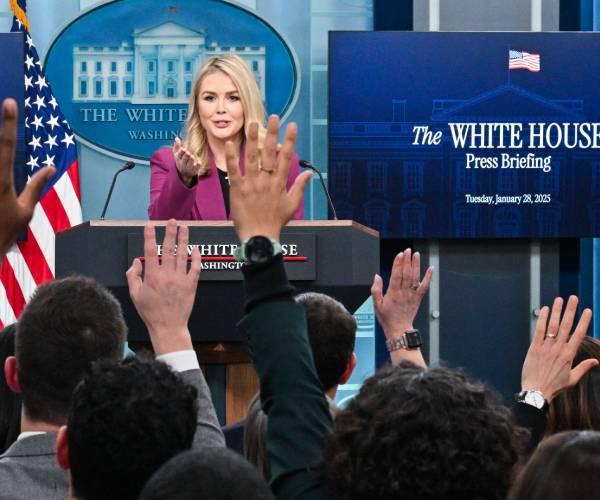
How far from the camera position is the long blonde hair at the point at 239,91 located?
4.10 meters

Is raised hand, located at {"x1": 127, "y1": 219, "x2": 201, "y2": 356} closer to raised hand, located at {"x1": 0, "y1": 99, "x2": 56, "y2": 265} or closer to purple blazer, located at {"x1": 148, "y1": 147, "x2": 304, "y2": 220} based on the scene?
raised hand, located at {"x1": 0, "y1": 99, "x2": 56, "y2": 265}

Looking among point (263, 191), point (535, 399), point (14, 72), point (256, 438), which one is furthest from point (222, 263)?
point (14, 72)

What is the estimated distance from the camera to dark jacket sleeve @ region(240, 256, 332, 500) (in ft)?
4.81

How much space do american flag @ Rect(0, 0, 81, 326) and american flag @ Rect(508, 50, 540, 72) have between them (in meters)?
2.43

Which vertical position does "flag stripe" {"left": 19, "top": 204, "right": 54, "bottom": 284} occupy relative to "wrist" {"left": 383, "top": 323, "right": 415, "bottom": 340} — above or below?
below

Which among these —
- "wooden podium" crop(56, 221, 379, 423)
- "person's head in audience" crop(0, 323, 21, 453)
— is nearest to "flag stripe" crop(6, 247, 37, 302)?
"wooden podium" crop(56, 221, 379, 423)

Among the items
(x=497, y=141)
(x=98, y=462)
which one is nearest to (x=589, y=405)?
(x=98, y=462)

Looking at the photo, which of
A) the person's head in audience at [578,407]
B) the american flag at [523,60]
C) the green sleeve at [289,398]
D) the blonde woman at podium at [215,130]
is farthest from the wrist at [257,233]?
the american flag at [523,60]

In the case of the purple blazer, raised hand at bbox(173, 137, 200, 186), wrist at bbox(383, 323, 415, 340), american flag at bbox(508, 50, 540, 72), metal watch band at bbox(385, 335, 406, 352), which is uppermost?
american flag at bbox(508, 50, 540, 72)

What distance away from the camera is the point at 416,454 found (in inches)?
52.5

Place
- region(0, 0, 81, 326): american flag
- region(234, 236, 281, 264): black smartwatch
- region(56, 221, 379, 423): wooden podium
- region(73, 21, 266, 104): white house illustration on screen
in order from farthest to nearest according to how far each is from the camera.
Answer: region(73, 21, 266, 104): white house illustration on screen < region(0, 0, 81, 326): american flag < region(56, 221, 379, 423): wooden podium < region(234, 236, 281, 264): black smartwatch

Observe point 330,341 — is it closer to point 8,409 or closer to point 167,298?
point 167,298

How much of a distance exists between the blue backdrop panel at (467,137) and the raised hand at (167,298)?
13.2ft

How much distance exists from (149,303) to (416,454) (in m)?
0.72
